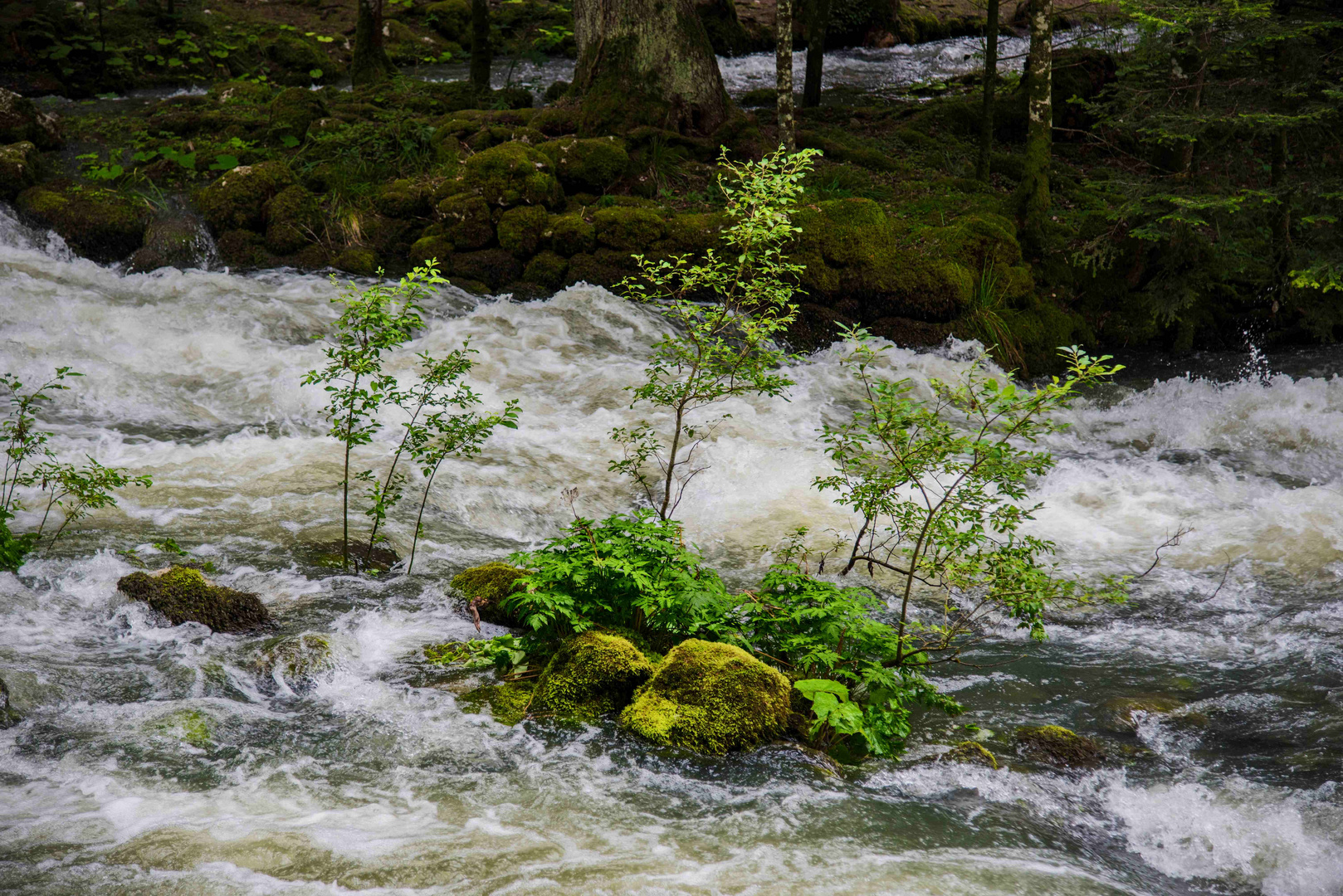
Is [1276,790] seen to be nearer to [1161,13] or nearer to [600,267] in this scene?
[1161,13]

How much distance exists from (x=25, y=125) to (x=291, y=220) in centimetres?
547

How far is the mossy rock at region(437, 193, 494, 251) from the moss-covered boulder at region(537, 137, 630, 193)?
1.35m

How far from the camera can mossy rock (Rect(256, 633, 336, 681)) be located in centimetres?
461

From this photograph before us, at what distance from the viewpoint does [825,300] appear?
36.0 ft

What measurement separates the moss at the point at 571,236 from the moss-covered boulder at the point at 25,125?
883 centimetres

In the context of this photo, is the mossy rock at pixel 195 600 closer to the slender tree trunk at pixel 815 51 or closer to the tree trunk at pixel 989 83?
the tree trunk at pixel 989 83

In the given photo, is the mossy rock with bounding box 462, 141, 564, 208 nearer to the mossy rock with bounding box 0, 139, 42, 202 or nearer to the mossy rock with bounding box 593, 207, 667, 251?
the mossy rock with bounding box 593, 207, 667, 251

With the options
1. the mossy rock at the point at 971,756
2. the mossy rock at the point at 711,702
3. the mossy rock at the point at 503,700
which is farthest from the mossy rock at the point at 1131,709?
the mossy rock at the point at 503,700

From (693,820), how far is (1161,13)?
31.9ft

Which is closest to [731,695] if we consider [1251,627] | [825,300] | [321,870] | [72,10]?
[321,870]

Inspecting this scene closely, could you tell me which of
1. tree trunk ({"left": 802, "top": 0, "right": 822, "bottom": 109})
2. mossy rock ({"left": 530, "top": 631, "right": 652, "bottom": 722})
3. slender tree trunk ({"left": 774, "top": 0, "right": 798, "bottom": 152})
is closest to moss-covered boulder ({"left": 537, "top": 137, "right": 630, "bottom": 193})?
slender tree trunk ({"left": 774, "top": 0, "right": 798, "bottom": 152})

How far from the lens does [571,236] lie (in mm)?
11703

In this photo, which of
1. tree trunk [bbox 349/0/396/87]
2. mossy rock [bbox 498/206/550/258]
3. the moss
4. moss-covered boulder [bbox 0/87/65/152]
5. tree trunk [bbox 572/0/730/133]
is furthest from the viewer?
tree trunk [bbox 349/0/396/87]

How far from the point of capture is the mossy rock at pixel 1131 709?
15.4 feet
